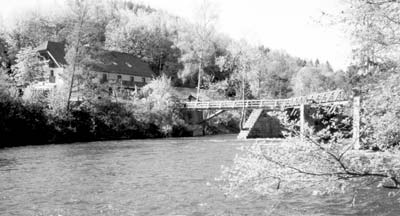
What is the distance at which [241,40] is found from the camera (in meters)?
54.1

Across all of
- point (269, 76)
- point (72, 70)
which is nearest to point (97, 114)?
point (72, 70)

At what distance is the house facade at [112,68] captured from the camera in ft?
176

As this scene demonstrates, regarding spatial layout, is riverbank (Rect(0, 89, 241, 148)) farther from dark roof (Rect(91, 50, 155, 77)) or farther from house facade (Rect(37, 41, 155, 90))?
dark roof (Rect(91, 50, 155, 77))

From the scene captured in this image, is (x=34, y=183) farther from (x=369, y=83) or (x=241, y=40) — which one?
(x=241, y=40)

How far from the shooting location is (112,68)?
202 ft

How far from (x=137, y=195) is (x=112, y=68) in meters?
50.9

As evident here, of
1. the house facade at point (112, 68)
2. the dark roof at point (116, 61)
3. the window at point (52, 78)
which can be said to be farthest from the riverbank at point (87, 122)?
the window at point (52, 78)

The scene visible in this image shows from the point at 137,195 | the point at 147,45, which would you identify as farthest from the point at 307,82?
the point at 137,195

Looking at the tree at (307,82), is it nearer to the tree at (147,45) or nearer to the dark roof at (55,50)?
the tree at (147,45)

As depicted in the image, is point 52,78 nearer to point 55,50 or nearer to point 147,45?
point 55,50

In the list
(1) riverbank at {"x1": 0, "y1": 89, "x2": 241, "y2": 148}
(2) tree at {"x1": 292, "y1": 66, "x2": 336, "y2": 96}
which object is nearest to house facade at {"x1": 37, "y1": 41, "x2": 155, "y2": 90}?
(1) riverbank at {"x1": 0, "y1": 89, "x2": 241, "y2": 148}

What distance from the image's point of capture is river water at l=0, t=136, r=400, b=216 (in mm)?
10703

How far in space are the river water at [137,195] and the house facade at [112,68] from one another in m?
32.7

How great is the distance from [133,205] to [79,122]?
27.7 m
